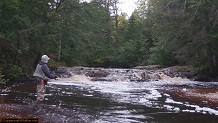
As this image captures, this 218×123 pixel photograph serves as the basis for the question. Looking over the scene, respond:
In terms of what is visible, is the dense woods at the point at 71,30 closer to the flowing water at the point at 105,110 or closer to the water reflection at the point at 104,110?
the flowing water at the point at 105,110

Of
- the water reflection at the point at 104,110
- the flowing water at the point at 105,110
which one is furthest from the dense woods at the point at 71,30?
the water reflection at the point at 104,110

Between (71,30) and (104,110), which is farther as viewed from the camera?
(71,30)

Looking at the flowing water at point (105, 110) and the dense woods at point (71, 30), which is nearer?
the flowing water at point (105, 110)

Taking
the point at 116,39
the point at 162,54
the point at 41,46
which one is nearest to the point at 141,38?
the point at 116,39

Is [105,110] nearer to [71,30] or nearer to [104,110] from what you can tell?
[104,110]

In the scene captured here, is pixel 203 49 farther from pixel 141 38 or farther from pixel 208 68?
pixel 141 38

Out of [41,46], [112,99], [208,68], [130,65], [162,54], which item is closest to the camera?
[112,99]

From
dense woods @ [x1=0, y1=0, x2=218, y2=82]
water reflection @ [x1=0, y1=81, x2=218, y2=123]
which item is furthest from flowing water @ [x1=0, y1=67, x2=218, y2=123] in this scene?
dense woods @ [x1=0, y1=0, x2=218, y2=82]

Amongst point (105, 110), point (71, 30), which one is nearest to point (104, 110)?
point (105, 110)

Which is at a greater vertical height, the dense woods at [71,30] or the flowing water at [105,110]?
the dense woods at [71,30]

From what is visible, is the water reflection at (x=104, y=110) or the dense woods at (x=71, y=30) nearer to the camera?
the water reflection at (x=104, y=110)

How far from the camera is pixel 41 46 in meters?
20.5

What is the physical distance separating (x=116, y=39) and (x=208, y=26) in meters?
29.5

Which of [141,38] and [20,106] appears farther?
[141,38]
